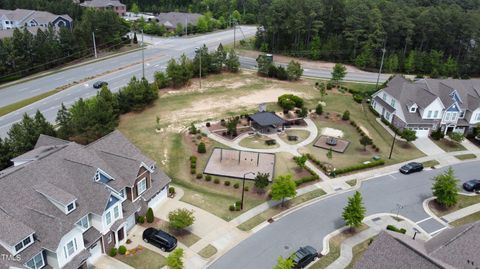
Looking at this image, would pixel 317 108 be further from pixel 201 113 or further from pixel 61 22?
pixel 61 22

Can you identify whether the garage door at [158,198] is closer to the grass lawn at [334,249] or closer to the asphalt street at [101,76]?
the grass lawn at [334,249]

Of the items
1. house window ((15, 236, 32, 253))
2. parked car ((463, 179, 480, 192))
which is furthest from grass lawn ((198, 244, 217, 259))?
parked car ((463, 179, 480, 192))

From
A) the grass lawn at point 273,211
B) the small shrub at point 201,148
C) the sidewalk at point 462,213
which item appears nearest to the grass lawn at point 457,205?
the sidewalk at point 462,213

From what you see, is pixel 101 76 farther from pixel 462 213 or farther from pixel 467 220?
pixel 467 220

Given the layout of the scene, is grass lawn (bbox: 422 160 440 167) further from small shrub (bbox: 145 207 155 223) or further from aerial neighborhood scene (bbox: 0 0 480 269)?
small shrub (bbox: 145 207 155 223)

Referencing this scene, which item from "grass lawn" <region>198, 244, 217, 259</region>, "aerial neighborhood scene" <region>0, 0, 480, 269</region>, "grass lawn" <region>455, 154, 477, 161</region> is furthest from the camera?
"grass lawn" <region>455, 154, 477, 161</region>

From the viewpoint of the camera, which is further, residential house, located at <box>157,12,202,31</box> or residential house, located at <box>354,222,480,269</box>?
residential house, located at <box>157,12,202,31</box>

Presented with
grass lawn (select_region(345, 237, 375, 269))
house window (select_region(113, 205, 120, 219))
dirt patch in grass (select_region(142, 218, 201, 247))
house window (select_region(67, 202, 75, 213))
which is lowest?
dirt patch in grass (select_region(142, 218, 201, 247))
